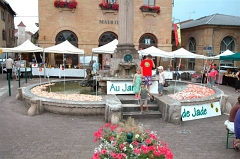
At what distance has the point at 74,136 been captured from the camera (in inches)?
237

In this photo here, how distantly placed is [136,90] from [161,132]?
2133 mm

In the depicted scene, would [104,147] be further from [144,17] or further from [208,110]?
A: [144,17]

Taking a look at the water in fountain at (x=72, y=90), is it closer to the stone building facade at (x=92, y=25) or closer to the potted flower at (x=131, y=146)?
the potted flower at (x=131, y=146)

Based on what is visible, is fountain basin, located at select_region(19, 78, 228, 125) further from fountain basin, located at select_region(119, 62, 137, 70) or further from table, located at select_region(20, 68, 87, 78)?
table, located at select_region(20, 68, 87, 78)

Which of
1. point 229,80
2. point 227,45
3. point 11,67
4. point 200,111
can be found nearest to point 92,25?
point 11,67

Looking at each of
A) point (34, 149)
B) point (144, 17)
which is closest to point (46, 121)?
point (34, 149)

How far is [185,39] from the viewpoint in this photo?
97.8 ft

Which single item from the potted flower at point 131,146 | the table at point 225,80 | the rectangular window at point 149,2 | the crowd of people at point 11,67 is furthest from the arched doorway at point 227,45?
the potted flower at point 131,146

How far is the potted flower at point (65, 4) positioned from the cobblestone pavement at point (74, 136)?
16685 mm

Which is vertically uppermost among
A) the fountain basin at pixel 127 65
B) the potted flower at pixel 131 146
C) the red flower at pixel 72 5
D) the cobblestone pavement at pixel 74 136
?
the red flower at pixel 72 5

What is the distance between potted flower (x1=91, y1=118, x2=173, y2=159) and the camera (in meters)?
2.81

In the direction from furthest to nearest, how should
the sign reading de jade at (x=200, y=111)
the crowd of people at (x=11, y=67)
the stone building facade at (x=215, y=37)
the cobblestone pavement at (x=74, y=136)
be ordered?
the stone building facade at (x=215, y=37), the crowd of people at (x=11, y=67), the sign reading de jade at (x=200, y=111), the cobblestone pavement at (x=74, y=136)

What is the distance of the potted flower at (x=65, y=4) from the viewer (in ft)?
74.1

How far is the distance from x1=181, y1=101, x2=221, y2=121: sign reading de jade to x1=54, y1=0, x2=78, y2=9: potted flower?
1855cm
